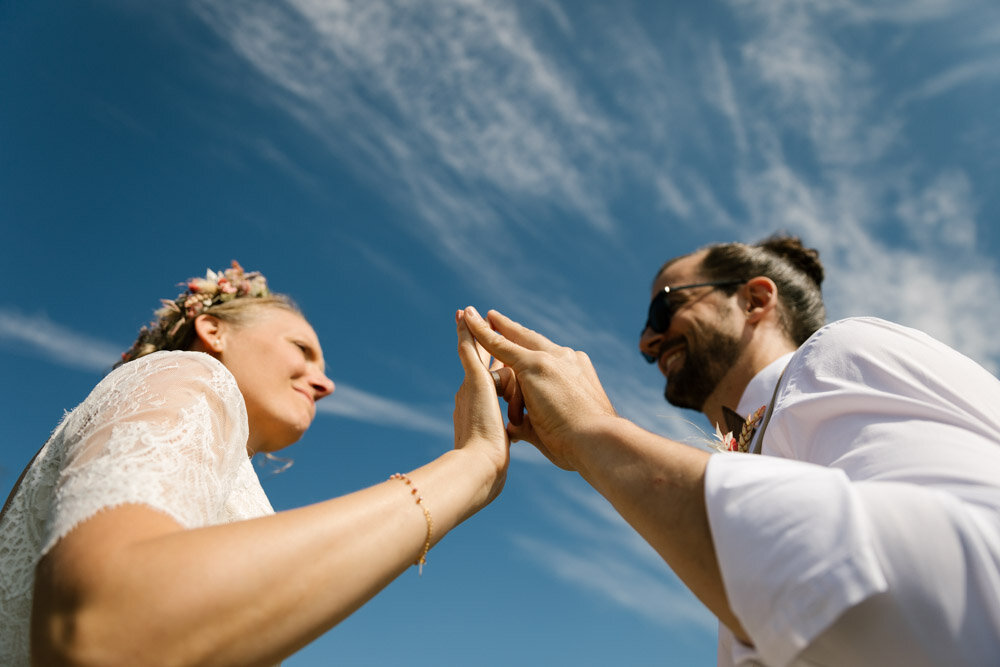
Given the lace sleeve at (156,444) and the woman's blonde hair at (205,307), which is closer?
the lace sleeve at (156,444)

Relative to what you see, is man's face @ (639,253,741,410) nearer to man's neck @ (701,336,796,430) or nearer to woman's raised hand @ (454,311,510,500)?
man's neck @ (701,336,796,430)

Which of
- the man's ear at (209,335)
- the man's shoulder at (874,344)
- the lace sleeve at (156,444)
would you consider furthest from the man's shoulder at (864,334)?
the man's ear at (209,335)

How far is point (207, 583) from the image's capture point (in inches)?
54.0

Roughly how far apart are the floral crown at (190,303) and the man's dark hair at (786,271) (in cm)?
338

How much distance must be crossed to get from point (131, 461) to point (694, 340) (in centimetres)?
409

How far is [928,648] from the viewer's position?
1.43 m

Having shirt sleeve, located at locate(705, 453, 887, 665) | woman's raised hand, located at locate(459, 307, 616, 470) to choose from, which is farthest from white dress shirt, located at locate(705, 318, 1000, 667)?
woman's raised hand, located at locate(459, 307, 616, 470)

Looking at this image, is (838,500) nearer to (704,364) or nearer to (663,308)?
(704,364)

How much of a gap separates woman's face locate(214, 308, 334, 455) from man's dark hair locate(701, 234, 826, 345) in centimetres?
307

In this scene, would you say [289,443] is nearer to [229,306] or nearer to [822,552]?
[229,306]

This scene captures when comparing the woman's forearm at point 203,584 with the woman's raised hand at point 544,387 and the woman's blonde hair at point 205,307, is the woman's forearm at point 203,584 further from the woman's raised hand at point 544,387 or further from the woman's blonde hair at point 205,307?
the woman's blonde hair at point 205,307

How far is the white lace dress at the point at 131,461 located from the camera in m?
1.58

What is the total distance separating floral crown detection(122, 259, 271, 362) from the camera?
3902 millimetres

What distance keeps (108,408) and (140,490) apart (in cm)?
50
